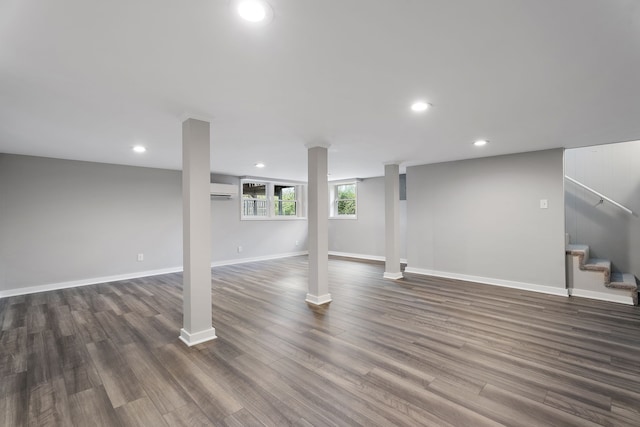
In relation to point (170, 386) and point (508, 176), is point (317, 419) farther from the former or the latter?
point (508, 176)

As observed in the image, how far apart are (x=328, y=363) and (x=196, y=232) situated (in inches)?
69.3

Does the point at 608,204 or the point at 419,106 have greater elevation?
the point at 419,106

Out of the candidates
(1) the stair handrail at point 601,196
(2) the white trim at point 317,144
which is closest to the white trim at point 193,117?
(2) the white trim at point 317,144

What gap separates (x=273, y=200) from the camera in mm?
8578

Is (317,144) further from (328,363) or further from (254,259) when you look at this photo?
(254,259)

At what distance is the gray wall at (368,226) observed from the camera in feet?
26.1

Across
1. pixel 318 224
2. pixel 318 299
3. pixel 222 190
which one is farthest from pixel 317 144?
pixel 222 190

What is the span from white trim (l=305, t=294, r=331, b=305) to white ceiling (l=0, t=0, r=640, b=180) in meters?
2.22

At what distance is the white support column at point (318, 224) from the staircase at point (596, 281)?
376 cm

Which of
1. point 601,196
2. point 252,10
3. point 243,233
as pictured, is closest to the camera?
point 252,10

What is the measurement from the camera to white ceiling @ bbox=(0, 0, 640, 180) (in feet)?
4.88

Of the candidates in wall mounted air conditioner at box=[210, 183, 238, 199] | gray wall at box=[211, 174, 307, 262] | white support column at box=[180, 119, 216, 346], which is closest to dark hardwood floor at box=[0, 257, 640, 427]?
white support column at box=[180, 119, 216, 346]

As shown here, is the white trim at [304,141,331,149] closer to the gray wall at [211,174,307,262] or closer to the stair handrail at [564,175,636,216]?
the gray wall at [211,174,307,262]

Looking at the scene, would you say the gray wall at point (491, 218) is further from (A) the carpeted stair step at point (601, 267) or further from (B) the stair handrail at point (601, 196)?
(B) the stair handrail at point (601, 196)
